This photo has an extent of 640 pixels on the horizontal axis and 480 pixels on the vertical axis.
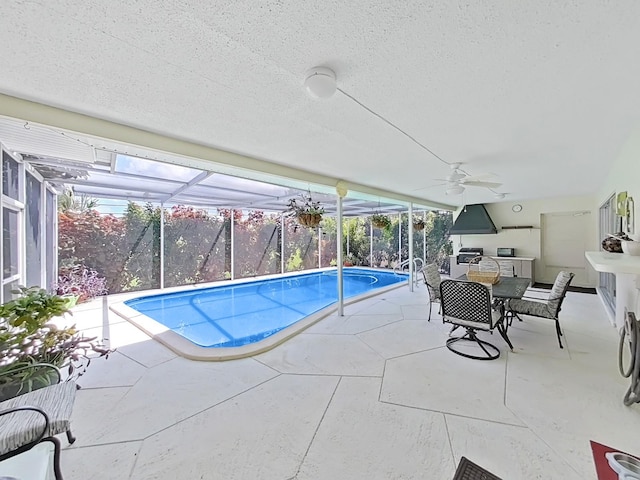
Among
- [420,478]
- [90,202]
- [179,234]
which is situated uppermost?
[90,202]

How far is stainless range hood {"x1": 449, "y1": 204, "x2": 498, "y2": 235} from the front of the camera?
821 centimetres

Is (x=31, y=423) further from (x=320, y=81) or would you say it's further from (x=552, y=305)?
(x=552, y=305)

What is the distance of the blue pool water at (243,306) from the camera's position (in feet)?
15.3

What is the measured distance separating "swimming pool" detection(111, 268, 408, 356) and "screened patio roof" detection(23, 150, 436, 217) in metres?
2.44

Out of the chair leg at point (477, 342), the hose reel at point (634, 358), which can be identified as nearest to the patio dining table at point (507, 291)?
the chair leg at point (477, 342)

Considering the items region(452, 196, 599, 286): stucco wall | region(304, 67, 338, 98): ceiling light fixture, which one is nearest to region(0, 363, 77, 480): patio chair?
region(304, 67, 338, 98): ceiling light fixture

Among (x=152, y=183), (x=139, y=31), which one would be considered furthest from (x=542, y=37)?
(x=152, y=183)

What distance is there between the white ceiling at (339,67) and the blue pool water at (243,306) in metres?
3.27

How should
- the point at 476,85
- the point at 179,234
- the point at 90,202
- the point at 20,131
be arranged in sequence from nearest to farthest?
the point at 476,85 → the point at 20,131 → the point at 90,202 → the point at 179,234

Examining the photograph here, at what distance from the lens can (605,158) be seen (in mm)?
3518

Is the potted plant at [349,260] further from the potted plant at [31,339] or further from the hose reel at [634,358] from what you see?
the potted plant at [31,339]

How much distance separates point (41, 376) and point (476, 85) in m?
3.75

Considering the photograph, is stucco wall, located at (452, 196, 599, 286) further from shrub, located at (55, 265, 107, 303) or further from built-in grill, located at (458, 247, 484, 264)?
shrub, located at (55, 265, 107, 303)

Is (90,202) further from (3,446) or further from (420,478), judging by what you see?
(420,478)
